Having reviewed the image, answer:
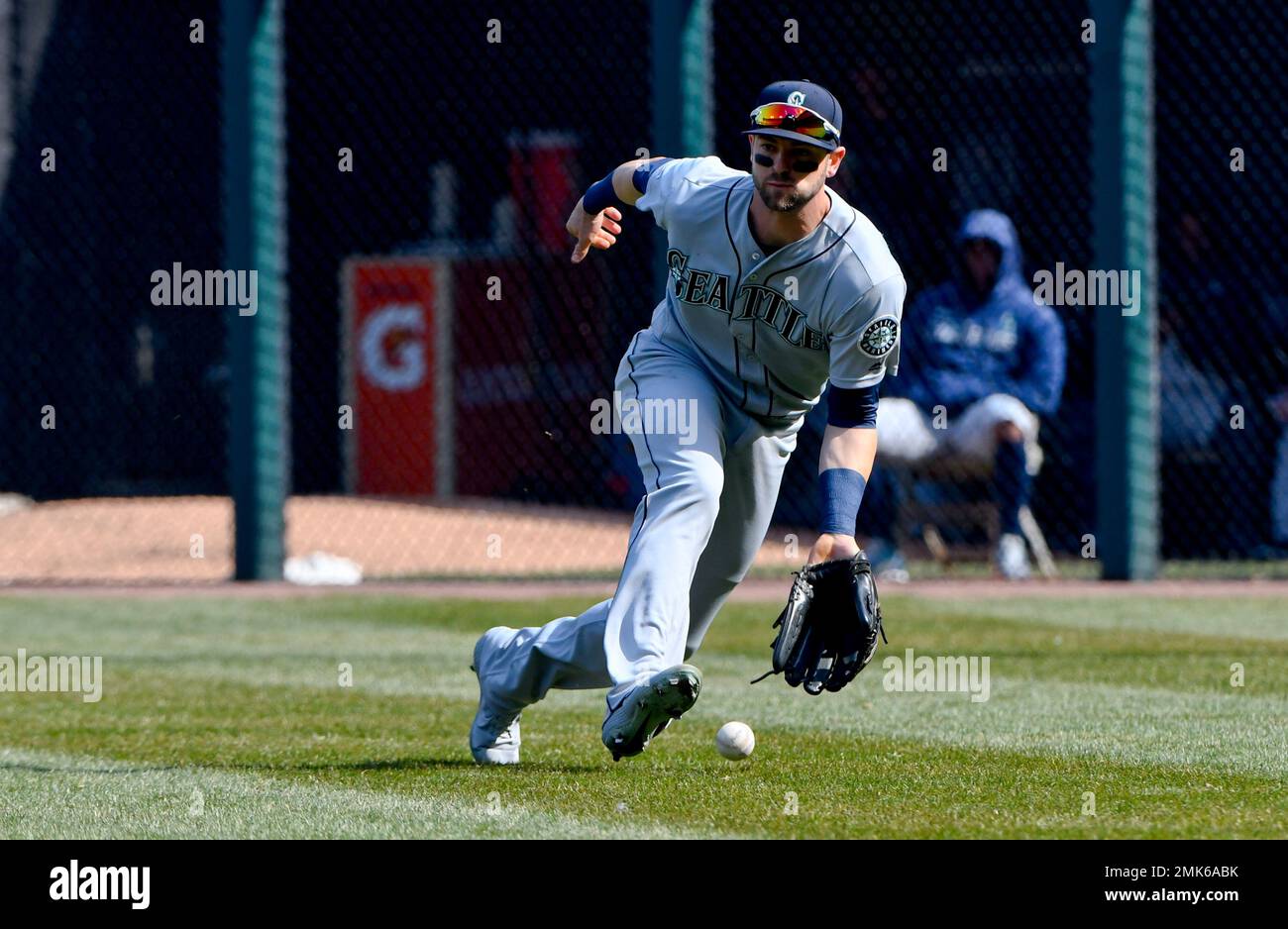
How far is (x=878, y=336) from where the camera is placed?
16.4 feet

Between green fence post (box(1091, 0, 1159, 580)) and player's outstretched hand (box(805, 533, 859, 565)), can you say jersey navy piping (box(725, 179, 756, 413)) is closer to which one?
player's outstretched hand (box(805, 533, 859, 565))

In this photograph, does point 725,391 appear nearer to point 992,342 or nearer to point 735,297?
point 735,297

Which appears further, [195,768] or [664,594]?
[195,768]

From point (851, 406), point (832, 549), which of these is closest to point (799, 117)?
point (851, 406)

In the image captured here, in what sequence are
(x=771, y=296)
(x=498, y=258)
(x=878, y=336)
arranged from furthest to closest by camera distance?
(x=498, y=258), (x=771, y=296), (x=878, y=336)

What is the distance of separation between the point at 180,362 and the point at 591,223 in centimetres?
1156

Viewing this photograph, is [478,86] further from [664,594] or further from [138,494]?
[664,594]

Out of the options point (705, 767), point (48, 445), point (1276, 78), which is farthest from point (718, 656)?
point (48, 445)

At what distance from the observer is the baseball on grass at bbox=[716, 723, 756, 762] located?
17.5ft

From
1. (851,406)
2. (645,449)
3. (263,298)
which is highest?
(263,298)

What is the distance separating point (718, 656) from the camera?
8297 millimetres

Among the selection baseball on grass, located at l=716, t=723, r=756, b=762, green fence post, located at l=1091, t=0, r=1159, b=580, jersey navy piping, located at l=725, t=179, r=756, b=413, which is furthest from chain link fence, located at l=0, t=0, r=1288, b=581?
baseball on grass, located at l=716, t=723, r=756, b=762

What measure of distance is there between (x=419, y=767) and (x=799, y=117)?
2.06 m
